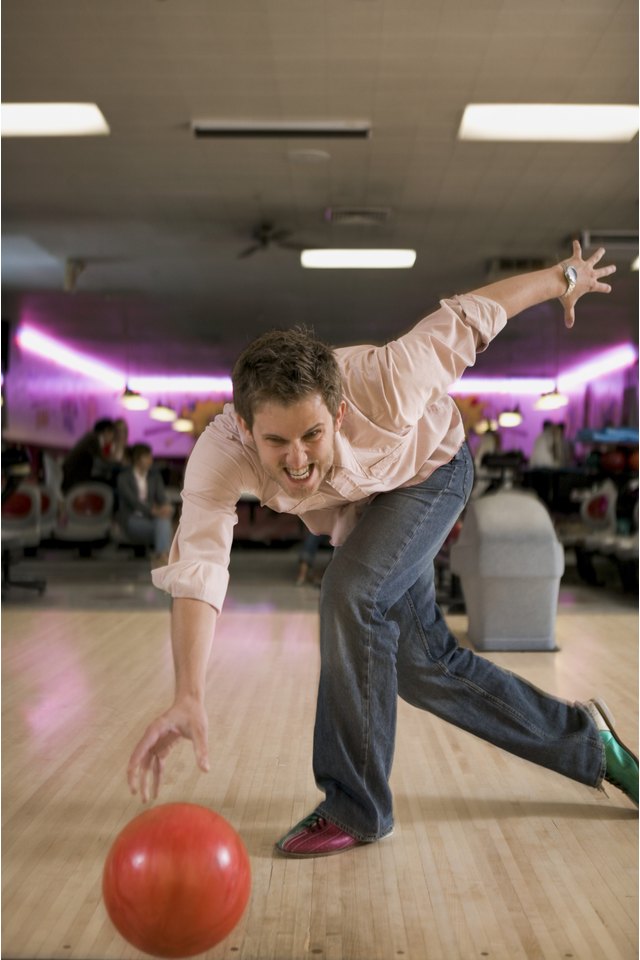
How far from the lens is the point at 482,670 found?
1.95 m

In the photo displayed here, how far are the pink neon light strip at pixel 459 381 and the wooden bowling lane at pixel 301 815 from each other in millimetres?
10712

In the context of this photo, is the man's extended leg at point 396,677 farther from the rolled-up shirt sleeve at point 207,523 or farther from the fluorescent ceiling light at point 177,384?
the fluorescent ceiling light at point 177,384

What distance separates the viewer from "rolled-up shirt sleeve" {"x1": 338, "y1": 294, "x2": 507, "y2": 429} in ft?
5.41

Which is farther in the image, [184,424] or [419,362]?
[184,424]

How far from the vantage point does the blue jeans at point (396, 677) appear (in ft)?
5.77

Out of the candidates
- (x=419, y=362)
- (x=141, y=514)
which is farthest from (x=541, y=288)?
(x=141, y=514)

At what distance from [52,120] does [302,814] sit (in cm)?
456

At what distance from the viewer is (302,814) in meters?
2.03

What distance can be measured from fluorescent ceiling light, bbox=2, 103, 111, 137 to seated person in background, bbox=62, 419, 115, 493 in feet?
11.2

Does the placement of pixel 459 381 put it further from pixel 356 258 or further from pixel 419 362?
pixel 419 362

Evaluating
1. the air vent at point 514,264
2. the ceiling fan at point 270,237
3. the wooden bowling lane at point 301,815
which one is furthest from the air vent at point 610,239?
the wooden bowling lane at point 301,815

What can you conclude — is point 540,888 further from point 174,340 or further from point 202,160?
point 174,340

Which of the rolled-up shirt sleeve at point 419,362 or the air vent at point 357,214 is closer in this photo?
the rolled-up shirt sleeve at point 419,362

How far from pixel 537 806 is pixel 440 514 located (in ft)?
2.34
